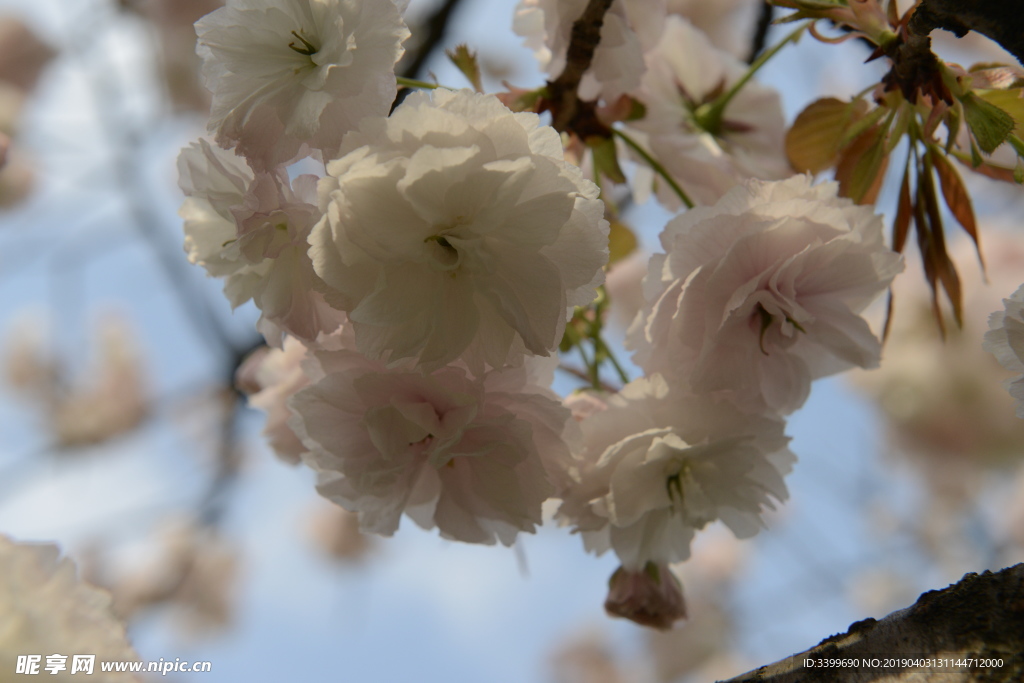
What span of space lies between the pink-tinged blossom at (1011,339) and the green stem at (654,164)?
288 mm

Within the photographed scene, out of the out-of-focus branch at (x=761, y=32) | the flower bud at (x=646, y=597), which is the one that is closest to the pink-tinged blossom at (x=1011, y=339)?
the flower bud at (x=646, y=597)

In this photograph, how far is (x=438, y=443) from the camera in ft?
1.39

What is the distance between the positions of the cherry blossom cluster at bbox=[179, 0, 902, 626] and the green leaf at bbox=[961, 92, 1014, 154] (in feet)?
0.27

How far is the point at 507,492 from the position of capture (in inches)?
Answer: 18.5

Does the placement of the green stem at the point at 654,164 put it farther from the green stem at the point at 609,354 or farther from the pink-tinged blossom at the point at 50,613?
the pink-tinged blossom at the point at 50,613

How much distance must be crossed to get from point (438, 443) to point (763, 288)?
0.26 metres

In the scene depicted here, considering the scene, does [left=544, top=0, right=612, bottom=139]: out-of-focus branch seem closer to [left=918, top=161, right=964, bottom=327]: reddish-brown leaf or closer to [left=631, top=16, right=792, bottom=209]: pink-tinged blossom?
[left=631, top=16, right=792, bottom=209]: pink-tinged blossom

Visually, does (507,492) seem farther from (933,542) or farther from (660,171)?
→ (933,542)

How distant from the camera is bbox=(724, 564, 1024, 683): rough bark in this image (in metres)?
0.34

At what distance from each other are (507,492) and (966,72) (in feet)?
1.42

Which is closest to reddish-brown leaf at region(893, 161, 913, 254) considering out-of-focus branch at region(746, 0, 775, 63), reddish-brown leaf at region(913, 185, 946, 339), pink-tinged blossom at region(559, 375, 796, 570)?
reddish-brown leaf at region(913, 185, 946, 339)

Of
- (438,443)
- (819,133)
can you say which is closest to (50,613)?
(438,443)

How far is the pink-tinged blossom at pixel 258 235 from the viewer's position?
40 cm

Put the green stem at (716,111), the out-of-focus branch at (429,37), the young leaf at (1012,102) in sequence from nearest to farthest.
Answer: the young leaf at (1012,102) → the green stem at (716,111) → the out-of-focus branch at (429,37)
